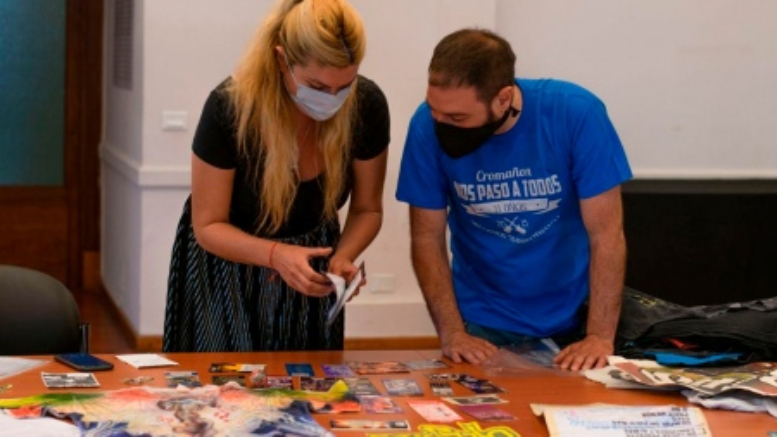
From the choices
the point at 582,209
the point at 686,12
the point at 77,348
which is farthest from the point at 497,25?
the point at 77,348

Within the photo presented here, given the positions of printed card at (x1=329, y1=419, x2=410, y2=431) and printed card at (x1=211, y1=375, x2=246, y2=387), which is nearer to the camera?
printed card at (x1=329, y1=419, x2=410, y2=431)

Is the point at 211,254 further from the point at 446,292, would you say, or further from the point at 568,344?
the point at 568,344

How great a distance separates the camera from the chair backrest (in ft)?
9.93

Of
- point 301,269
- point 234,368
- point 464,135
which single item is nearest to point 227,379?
point 234,368

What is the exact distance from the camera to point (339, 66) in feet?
9.22

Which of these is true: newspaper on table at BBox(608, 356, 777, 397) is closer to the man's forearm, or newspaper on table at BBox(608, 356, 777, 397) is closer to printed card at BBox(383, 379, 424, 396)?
the man's forearm

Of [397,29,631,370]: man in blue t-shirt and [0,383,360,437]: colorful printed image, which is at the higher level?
[397,29,631,370]: man in blue t-shirt

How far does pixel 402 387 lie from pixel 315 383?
0.63 feet

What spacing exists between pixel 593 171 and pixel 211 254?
38.8 inches

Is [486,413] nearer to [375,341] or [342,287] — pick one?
[342,287]

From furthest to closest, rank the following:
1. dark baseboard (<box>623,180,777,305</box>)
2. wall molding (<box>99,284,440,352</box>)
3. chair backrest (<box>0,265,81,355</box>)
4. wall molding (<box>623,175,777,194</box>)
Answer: wall molding (<box>99,284,440,352</box>) < wall molding (<box>623,175,777,194</box>) < dark baseboard (<box>623,180,777,305</box>) < chair backrest (<box>0,265,81,355</box>)

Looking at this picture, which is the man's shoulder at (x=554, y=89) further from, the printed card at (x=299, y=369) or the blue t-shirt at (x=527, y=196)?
the printed card at (x=299, y=369)

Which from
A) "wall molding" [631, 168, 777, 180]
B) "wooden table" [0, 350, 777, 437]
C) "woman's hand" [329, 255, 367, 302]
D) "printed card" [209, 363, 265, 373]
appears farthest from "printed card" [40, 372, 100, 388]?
"wall molding" [631, 168, 777, 180]

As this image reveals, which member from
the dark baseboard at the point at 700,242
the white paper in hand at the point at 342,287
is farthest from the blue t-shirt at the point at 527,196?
the dark baseboard at the point at 700,242
